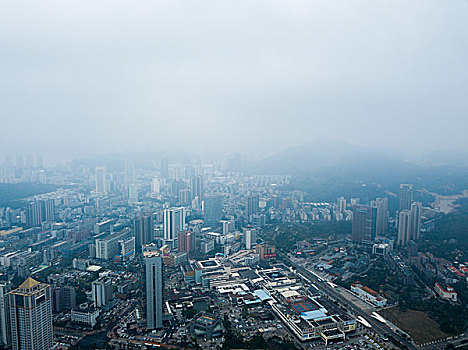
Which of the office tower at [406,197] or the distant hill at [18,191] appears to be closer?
the office tower at [406,197]

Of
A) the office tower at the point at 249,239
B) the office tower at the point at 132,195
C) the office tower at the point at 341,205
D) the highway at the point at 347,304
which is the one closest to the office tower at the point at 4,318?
the highway at the point at 347,304

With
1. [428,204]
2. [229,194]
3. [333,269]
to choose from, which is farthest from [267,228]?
[428,204]

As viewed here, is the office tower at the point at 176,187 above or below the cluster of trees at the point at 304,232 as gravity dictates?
above

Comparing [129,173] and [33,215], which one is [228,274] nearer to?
[33,215]

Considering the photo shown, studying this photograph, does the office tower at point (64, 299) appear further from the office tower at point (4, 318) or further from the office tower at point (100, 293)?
the office tower at point (4, 318)

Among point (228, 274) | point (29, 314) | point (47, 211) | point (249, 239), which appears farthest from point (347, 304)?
point (47, 211)

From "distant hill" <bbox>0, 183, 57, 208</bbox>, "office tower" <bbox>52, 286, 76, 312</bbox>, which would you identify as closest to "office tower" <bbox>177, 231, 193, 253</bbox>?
"office tower" <bbox>52, 286, 76, 312</bbox>

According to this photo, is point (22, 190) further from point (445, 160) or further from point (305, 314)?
point (445, 160)
